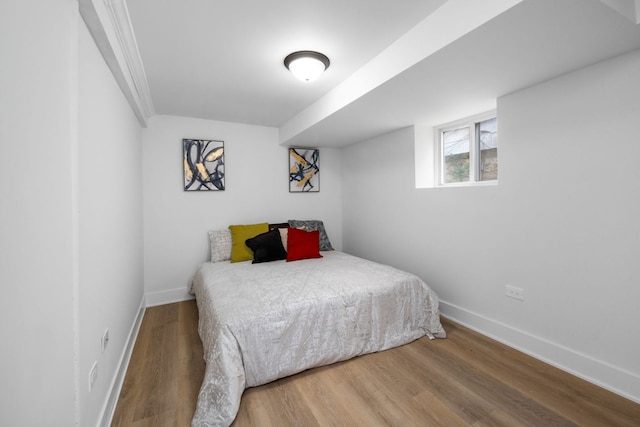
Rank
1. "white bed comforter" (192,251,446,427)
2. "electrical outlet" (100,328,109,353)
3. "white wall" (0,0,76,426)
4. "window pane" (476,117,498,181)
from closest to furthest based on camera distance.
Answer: "white wall" (0,0,76,426) < "electrical outlet" (100,328,109,353) < "white bed comforter" (192,251,446,427) < "window pane" (476,117,498,181)

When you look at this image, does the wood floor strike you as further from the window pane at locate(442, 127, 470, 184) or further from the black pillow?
the window pane at locate(442, 127, 470, 184)

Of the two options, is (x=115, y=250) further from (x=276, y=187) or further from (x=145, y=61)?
(x=276, y=187)

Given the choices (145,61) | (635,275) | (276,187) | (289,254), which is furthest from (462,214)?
(145,61)

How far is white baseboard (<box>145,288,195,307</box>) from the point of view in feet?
11.3

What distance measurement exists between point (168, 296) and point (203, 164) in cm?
174

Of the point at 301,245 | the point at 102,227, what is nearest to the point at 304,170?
the point at 301,245

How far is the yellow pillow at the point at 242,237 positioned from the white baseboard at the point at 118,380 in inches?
46.6

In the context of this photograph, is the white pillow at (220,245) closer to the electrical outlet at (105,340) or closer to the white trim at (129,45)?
the white trim at (129,45)

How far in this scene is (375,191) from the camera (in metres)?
3.93

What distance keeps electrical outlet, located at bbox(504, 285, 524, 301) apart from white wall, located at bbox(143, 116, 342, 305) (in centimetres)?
284

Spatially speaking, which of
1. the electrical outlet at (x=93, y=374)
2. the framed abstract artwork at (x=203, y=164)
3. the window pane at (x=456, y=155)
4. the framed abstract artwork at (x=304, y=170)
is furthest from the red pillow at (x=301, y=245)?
the electrical outlet at (x=93, y=374)

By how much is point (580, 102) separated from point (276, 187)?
11.0ft

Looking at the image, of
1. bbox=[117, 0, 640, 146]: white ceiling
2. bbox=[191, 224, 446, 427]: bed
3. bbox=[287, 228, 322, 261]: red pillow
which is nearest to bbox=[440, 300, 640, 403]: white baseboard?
bbox=[191, 224, 446, 427]: bed

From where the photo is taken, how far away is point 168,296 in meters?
3.52
